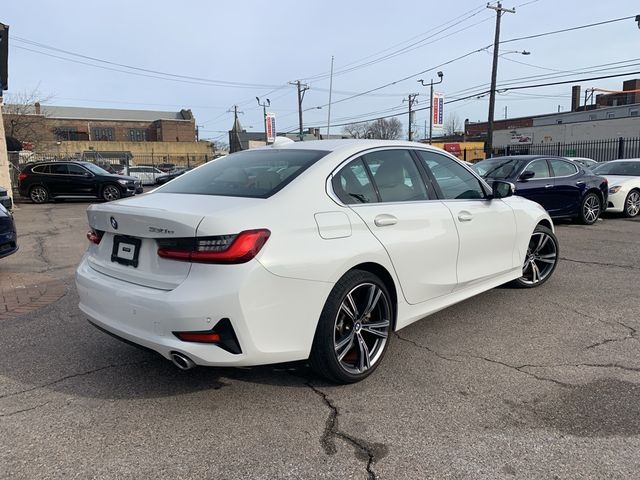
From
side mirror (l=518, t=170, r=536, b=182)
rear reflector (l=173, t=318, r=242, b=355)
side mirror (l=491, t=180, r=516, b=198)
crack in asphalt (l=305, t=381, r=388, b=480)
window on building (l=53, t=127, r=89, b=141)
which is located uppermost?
window on building (l=53, t=127, r=89, b=141)

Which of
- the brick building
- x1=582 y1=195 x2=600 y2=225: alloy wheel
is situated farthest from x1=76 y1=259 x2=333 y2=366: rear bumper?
the brick building

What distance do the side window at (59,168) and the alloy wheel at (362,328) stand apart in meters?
18.1

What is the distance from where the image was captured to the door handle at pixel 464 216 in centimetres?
409

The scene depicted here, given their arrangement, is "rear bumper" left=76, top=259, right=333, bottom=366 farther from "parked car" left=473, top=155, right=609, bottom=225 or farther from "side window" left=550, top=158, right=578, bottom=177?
"side window" left=550, top=158, right=578, bottom=177

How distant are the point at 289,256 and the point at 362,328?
0.87 m

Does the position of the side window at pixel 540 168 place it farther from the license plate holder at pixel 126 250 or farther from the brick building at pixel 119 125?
the brick building at pixel 119 125

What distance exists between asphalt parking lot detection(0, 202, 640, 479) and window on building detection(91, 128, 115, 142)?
9426cm

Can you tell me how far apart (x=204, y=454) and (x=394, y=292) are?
1.64m

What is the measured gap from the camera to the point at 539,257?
559 cm

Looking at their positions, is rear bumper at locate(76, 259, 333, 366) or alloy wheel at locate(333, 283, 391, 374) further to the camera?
alloy wheel at locate(333, 283, 391, 374)

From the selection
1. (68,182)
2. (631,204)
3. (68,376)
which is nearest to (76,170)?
(68,182)

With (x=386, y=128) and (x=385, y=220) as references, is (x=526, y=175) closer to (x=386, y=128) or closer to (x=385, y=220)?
(x=385, y=220)

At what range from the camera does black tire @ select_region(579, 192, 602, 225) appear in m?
10.6

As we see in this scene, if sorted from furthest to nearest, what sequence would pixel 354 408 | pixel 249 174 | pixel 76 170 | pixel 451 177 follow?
pixel 76 170 → pixel 451 177 → pixel 249 174 → pixel 354 408
